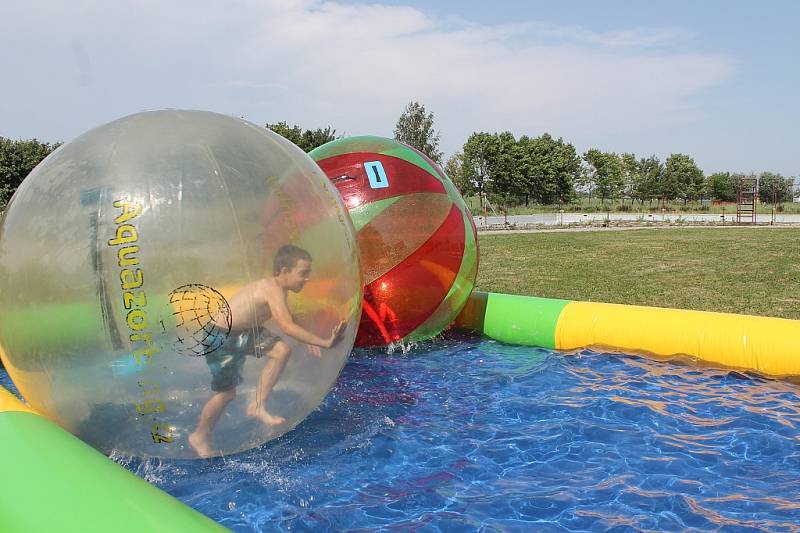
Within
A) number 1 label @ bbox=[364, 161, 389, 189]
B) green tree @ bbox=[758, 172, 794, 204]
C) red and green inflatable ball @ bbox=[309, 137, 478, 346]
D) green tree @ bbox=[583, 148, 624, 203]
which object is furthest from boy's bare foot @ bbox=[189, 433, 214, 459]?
green tree @ bbox=[758, 172, 794, 204]

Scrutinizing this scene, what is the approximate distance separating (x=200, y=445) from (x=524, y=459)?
1.75 meters

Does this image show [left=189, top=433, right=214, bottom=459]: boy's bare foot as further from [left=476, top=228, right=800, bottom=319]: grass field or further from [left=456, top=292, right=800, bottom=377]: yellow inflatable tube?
[left=476, top=228, right=800, bottom=319]: grass field

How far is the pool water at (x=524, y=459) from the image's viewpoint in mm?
3260

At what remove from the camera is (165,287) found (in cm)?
308

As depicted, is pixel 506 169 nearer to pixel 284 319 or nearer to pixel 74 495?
pixel 284 319

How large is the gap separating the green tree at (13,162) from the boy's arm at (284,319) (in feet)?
107

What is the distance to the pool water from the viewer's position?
10.7 ft

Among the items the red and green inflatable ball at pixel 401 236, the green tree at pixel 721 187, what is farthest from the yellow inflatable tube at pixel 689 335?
the green tree at pixel 721 187

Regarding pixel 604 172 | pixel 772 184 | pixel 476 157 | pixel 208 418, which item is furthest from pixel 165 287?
pixel 772 184

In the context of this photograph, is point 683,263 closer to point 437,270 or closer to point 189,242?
point 437,270

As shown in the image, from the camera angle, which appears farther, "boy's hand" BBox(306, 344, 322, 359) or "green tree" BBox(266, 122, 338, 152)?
"green tree" BBox(266, 122, 338, 152)

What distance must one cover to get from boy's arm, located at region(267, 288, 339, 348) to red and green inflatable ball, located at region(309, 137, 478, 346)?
2049 millimetres

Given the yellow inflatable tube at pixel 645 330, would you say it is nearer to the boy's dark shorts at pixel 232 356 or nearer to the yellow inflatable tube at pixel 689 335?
the yellow inflatable tube at pixel 689 335

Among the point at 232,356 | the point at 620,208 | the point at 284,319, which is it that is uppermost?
the point at 620,208
